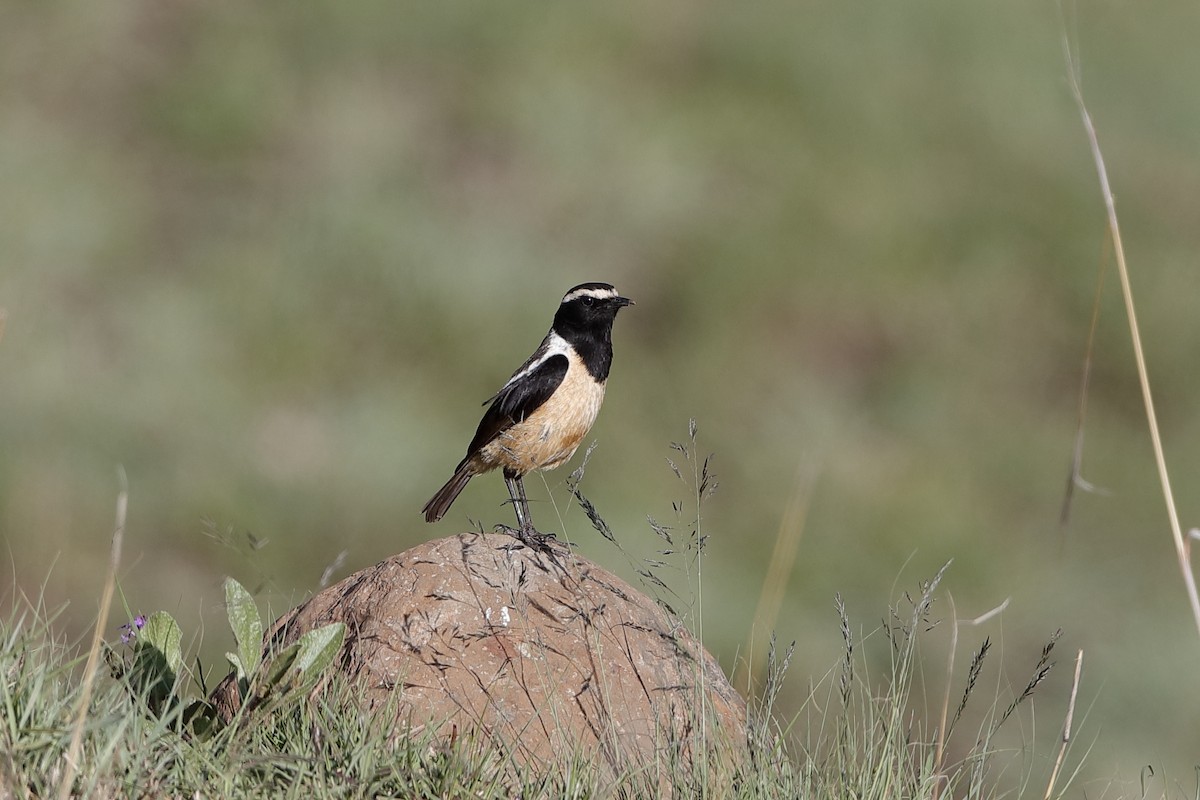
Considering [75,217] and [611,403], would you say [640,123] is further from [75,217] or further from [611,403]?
[75,217]

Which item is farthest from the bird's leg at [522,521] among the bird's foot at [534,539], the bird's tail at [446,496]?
the bird's tail at [446,496]

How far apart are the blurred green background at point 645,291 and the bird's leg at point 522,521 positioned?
3.56 m

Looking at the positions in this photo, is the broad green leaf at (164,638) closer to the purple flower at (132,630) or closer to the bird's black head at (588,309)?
the purple flower at (132,630)

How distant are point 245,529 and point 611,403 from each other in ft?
10.2

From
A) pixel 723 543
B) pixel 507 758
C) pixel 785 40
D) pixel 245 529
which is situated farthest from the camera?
pixel 785 40

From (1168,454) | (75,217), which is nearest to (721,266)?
(1168,454)

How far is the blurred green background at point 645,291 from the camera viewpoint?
37.5ft

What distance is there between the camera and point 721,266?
13.8m

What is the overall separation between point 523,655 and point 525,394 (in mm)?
1728

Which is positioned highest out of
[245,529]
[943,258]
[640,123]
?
[640,123]

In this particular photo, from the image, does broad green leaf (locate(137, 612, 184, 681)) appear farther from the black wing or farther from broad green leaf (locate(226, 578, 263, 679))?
the black wing

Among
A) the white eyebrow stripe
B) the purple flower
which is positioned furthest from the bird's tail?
the purple flower

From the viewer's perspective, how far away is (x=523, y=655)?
4898 mm

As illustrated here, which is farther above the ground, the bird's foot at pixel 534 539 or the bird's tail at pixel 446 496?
the bird's foot at pixel 534 539
